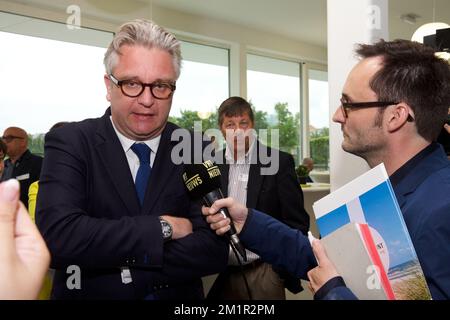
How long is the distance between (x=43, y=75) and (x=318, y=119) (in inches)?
240

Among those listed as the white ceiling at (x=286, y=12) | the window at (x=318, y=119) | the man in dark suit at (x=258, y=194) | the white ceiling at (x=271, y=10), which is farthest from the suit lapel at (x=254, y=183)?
the window at (x=318, y=119)

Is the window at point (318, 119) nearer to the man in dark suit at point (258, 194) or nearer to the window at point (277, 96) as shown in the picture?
the window at point (277, 96)

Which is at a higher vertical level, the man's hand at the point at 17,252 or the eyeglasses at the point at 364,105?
the eyeglasses at the point at 364,105

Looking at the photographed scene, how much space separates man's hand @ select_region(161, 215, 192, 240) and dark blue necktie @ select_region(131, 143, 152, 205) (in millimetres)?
108

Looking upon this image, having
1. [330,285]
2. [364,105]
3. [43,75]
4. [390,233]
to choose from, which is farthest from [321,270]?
[43,75]

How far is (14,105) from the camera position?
5754 millimetres

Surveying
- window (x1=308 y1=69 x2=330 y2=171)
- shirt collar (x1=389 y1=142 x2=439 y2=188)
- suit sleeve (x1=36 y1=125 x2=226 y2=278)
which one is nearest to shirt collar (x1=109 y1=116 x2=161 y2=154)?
suit sleeve (x1=36 y1=125 x2=226 y2=278)

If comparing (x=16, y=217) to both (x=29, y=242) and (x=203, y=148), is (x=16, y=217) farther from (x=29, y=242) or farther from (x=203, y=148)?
(x=203, y=148)

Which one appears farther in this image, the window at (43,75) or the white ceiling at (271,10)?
the white ceiling at (271,10)

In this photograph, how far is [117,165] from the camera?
1.34 metres

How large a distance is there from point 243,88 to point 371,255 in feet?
24.4

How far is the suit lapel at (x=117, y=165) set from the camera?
1.32m

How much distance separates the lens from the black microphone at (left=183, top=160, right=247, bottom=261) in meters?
1.31
